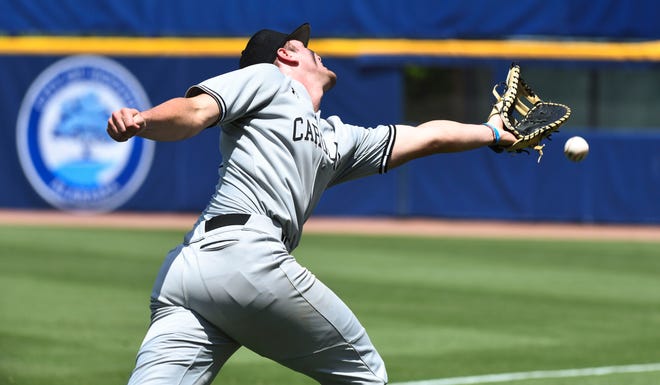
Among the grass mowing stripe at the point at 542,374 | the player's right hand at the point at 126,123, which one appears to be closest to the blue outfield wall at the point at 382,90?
the grass mowing stripe at the point at 542,374

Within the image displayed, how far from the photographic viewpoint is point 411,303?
11680 millimetres

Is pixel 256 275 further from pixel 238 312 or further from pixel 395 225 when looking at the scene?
pixel 395 225

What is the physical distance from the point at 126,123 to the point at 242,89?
66 centimetres

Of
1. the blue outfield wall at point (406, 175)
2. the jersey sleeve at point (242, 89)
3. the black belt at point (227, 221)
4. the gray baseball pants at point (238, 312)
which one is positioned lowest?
the gray baseball pants at point (238, 312)

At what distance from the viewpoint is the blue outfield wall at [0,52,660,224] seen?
21109mm

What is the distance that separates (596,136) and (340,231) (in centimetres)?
488

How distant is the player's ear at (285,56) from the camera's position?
5211 millimetres

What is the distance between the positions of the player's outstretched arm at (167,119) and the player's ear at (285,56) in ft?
2.24

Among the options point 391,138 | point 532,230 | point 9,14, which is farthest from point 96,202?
point 391,138

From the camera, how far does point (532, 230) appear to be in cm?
2016

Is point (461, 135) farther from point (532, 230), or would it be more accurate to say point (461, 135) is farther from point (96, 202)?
point (96, 202)

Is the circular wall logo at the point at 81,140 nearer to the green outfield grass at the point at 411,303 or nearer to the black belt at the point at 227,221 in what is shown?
the green outfield grass at the point at 411,303

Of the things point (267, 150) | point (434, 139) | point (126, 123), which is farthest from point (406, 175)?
point (126, 123)

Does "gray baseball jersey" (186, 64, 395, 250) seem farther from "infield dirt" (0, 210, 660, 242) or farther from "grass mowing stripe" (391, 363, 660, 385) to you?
"infield dirt" (0, 210, 660, 242)
